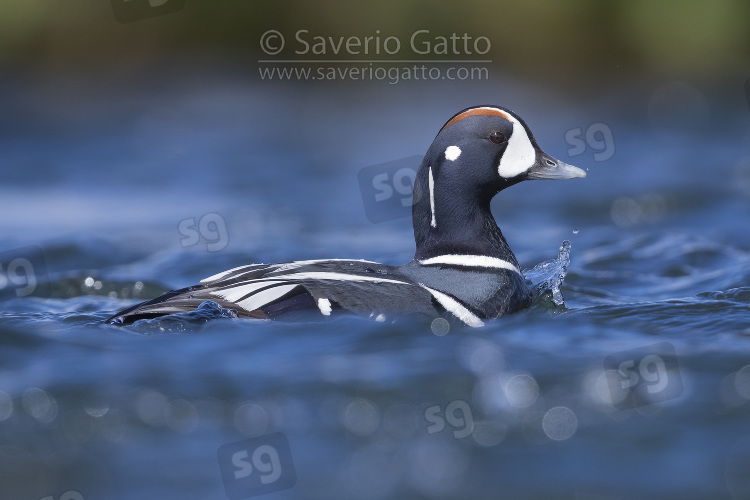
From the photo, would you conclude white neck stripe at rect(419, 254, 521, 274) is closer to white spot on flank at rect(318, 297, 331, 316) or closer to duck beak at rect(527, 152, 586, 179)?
duck beak at rect(527, 152, 586, 179)

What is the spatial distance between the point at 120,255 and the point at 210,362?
4115 mm

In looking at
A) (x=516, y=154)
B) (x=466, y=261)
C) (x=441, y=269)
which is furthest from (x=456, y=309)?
(x=516, y=154)

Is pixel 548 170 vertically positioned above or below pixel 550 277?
above

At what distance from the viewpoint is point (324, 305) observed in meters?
6.47

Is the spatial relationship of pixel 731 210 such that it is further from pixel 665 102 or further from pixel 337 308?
pixel 337 308

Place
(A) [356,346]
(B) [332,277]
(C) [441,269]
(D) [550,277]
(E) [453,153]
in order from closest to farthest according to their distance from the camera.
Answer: (A) [356,346] → (B) [332,277] → (C) [441,269] → (E) [453,153] → (D) [550,277]

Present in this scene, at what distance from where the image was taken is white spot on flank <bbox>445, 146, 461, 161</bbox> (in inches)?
284

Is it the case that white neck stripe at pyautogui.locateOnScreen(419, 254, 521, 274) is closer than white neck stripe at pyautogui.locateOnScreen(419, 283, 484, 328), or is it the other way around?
white neck stripe at pyautogui.locateOnScreen(419, 283, 484, 328)

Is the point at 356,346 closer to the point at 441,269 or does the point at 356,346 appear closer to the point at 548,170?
the point at 441,269

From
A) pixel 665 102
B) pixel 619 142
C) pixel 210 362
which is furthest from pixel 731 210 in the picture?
pixel 210 362

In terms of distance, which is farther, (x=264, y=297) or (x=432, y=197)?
(x=432, y=197)

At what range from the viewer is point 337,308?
6.48m

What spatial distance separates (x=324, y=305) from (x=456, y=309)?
90 cm

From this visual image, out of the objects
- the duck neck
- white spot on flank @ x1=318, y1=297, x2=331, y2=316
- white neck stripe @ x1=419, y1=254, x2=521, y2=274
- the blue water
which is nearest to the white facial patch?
the duck neck
